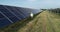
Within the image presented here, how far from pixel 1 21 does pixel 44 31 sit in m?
4.03

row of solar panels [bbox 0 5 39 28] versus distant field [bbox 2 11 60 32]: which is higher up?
row of solar panels [bbox 0 5 39 28]

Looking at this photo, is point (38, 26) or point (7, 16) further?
point (38, 26)

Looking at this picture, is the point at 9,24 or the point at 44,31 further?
the point at 9,24

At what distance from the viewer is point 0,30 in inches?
514

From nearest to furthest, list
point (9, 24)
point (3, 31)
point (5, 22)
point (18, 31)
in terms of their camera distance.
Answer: point (3, 31), point (18, 31), point (5, 22), point (9, 24)

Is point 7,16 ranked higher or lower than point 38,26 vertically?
higher

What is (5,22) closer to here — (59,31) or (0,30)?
(0,30)

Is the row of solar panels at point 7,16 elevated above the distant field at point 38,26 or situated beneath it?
elevated above

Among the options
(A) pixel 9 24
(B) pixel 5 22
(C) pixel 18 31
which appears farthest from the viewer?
(A) pixel 9 24

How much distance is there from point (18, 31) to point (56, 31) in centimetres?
386

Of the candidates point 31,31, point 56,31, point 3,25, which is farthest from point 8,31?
point 56,31

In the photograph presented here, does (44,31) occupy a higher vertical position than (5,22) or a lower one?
lower

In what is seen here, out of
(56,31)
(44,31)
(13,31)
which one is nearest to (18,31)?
(13,31)

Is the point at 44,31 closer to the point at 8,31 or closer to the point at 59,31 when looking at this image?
the point at 59,31
